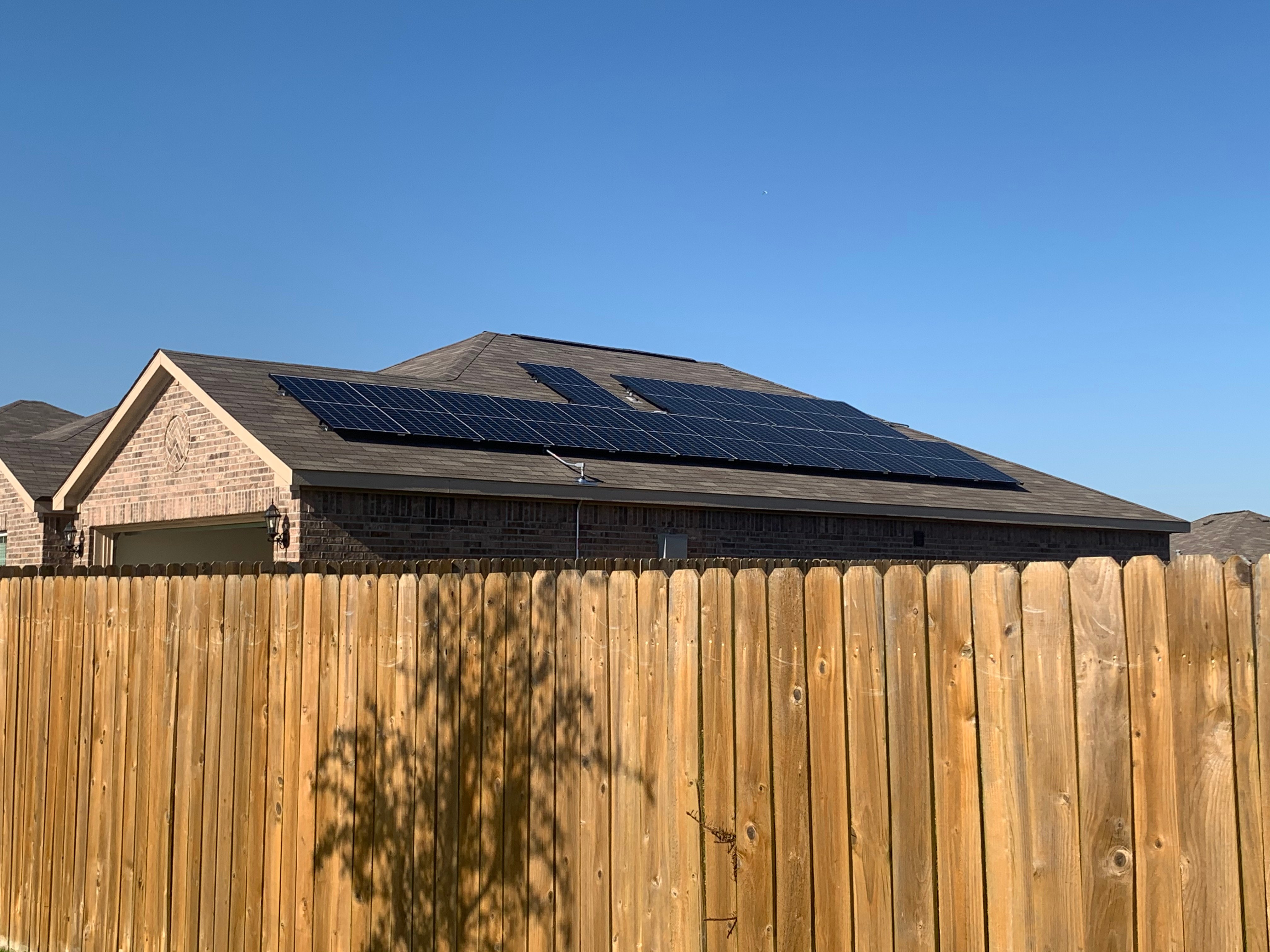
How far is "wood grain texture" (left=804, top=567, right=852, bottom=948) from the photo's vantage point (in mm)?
4215

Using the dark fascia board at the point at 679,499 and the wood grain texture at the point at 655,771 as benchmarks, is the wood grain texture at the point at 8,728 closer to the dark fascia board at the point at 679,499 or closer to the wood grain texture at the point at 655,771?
the wood grain texture at the point at 655,771

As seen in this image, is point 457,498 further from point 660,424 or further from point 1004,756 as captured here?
point 1004,756

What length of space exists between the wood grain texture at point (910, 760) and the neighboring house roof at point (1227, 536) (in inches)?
1227

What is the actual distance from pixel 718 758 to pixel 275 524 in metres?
12.3

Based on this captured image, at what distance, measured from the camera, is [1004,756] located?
12.6 ft

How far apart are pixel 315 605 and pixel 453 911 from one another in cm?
167

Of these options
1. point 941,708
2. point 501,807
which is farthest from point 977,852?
point 501,807

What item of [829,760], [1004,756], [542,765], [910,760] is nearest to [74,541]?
[542,765]

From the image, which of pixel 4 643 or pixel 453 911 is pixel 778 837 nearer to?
pixel 453 911

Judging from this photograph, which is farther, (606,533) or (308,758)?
(606,533)

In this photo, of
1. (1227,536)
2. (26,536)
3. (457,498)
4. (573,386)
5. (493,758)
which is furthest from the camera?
(1227,536)

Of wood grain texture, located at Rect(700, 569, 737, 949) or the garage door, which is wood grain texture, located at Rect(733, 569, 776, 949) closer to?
wood grain texture, located at Rect(700, 569, 737, 949)

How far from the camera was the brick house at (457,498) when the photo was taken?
640 inches

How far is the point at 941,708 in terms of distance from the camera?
13.1 feet
